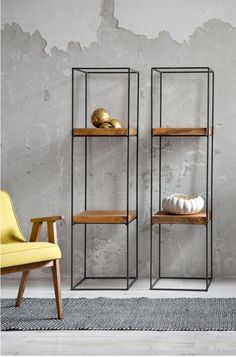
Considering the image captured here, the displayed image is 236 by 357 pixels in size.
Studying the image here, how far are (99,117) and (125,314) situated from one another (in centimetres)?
176

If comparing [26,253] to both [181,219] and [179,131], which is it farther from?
[179,131]

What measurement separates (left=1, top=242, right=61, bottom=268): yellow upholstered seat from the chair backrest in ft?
1.41

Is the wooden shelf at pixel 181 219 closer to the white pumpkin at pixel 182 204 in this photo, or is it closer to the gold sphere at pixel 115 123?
the white pumpkin at pixel 182 204

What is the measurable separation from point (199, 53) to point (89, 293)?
7.31 ft

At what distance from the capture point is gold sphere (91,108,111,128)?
6.06m

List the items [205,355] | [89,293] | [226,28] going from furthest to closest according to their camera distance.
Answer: [226,28] → [89,293] → [205,355]

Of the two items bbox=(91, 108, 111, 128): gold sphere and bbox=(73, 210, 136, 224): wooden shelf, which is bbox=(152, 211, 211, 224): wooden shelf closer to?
bbox=(73, 210, 136, 224): wooden shelf

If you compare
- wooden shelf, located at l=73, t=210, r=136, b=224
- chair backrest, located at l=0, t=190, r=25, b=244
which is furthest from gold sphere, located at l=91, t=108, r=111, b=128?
chair backrest, located at l=0, t=190, r=25, b=244

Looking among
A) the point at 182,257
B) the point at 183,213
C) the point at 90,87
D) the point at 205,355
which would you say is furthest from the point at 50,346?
the point at 90,87

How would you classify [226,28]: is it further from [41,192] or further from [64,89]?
[41,192]

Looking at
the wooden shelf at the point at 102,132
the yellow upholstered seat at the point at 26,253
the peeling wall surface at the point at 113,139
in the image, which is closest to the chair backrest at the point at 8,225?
the yellow upholstered seat at the point at 26,253

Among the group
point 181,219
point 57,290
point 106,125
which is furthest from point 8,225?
point 181,219

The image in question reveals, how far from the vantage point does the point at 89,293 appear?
5781 millimetres

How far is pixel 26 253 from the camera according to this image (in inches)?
190
